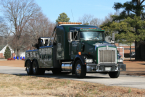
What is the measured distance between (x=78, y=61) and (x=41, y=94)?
691 centimetres

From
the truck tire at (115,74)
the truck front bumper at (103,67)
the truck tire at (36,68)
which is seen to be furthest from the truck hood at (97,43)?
the truck tire at (36,68)

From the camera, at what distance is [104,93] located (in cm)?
1067

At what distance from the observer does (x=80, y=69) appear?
675 inches

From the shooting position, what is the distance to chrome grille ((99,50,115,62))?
55.3 ft

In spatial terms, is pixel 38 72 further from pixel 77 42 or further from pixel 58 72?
pixel 77 42

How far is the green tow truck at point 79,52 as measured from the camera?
16.8m

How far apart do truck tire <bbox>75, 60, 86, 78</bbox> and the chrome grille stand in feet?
3.72

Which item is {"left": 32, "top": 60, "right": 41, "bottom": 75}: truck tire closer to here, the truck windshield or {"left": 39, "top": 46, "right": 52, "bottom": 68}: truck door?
{"left": 39, "top": 46, "right": 52, "bottom": 68}: truck door

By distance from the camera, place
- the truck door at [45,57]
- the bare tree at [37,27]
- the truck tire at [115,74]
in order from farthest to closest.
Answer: the bare tree at [37,27] → the truck door at [45,57] → the truck tire at [115,74]

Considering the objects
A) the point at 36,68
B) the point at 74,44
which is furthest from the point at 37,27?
the point at 74,44

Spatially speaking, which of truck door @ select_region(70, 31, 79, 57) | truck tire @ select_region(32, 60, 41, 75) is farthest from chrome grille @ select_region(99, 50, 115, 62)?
truck tire @ select_region(32, 60, 41, 75)

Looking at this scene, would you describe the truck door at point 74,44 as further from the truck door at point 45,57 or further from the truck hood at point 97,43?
the truck door at point 45,57

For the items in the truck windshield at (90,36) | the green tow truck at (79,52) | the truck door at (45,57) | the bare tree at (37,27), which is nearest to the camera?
the green tow truck at (79,52)

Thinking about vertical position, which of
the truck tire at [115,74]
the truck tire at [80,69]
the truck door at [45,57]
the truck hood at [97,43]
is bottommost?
the truck tire at [115,74]
